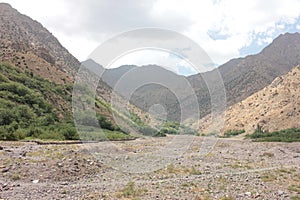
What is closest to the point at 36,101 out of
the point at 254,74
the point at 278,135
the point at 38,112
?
the point at 38,112

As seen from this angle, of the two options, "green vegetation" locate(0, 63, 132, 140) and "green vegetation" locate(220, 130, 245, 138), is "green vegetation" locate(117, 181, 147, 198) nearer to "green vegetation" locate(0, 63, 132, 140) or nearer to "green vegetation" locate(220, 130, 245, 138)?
"green vegetation" locate(0, 63, 132, 140)

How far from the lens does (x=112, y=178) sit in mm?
16750

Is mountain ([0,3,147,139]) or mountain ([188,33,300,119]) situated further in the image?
mountain ([188,33,300,119])

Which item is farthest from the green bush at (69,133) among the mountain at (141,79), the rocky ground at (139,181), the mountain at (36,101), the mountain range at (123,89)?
the mountain at (141,79)

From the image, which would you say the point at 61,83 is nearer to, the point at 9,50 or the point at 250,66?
the point at 9,50

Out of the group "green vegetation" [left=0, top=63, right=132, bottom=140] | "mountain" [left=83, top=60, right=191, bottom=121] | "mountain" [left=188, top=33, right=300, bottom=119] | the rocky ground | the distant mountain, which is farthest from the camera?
"mountain" [left=188, top=33, right=300, bottom=119]

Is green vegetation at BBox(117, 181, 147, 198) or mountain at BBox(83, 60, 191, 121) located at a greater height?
mountain at BBox(83, 60, 191, 121)

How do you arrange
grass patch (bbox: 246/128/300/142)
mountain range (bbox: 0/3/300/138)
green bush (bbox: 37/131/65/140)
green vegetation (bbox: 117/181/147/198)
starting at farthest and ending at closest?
grass patch (bbox: 246/128/300/142)
green bush (bbox: 37/131/65/140)
mountain range (bbox: 0/3/300/138)
green vegetation (bbox: 117/181/147/198)

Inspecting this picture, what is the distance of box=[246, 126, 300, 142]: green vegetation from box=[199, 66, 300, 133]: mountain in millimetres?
3579

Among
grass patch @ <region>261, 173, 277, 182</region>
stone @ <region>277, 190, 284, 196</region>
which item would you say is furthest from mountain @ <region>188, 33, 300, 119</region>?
stone @ <region>277, 190, 284, 196</region>

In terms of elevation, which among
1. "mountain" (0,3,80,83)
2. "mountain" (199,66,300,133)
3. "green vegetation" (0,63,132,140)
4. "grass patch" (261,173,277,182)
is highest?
"mountain" (0,3,80,83)

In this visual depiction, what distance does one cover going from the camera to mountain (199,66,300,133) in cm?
7362

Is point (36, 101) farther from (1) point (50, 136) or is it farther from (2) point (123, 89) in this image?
(2) point (123, 89)

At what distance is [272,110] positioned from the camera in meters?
82.1
